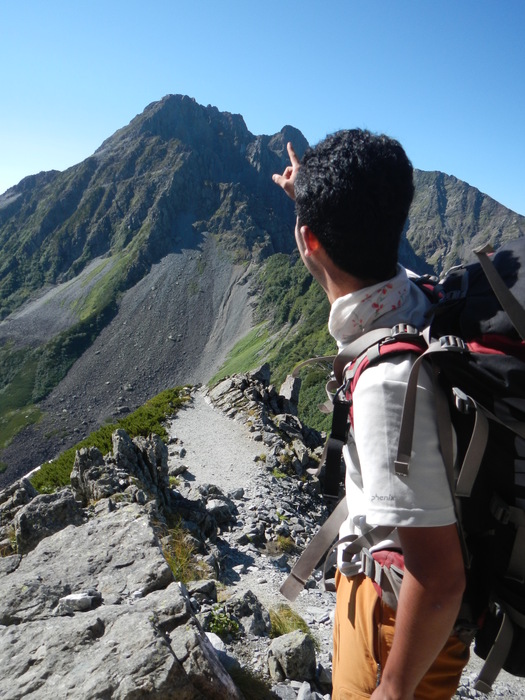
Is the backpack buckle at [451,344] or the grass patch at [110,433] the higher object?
the backpack buckle at [451,344]

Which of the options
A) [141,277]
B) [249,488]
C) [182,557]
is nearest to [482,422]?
[182,557]

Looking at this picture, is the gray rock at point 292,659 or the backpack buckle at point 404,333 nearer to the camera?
the backpack buckle at point 404,333

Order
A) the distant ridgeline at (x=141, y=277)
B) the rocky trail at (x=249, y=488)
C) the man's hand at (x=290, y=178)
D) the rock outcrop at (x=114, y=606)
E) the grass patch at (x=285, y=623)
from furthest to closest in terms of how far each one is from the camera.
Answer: the distant ridgeline at (x=141, y=277)
the rocky trail at (x=249, y=488)
the grass patch at (x=285, y=623)
the rock outcrop at (x=114, y=606)
the man's hand at (x=290, y=178)

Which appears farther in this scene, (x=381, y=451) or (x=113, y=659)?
(x=113, y=659)

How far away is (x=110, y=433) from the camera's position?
23562 mm

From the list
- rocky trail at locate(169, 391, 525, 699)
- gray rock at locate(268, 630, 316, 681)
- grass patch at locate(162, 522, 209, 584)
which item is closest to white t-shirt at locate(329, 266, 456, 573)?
gray rock at locate(268, 630, 316, 681)

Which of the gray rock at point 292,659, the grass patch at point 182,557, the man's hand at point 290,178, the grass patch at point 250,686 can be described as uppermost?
the man's hand at point 290,178

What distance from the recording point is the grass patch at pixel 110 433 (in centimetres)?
1802

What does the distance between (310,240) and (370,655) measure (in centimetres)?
221

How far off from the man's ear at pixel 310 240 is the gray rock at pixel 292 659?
4700 millimetres

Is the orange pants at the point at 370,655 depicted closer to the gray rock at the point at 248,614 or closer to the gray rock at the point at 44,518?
the gray rock at the point at 248,614

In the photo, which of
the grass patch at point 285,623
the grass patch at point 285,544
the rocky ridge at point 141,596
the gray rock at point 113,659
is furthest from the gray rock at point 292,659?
the grass patch at point 285,544

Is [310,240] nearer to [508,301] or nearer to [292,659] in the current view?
[508,301]

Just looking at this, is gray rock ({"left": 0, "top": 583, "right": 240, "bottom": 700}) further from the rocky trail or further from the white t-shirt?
the white t-shirt
